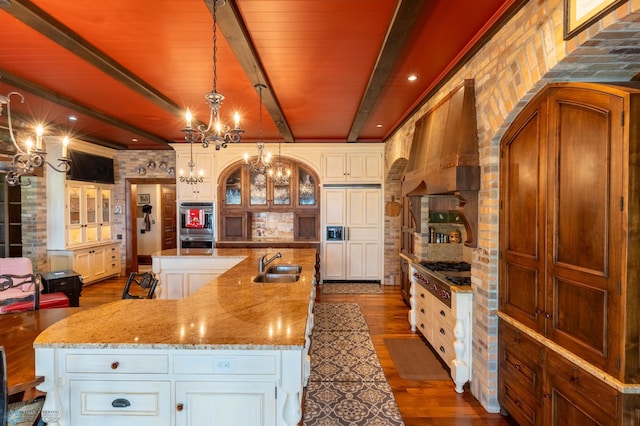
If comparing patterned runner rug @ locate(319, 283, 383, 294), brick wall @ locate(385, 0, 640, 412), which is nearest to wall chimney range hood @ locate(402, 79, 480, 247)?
brick wall @ locate(385, 0, 640, 412)

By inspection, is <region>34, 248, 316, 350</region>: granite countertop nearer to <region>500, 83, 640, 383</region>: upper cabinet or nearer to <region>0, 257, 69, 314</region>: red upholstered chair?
<region>500, 83, 640, 383</region>: upper cabinet

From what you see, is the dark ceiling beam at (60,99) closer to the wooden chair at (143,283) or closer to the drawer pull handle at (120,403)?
the wooden chair at (143,283)

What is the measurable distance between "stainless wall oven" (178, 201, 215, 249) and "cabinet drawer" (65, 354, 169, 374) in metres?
5.23

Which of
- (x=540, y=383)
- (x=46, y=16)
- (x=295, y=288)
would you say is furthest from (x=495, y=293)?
(x=46, y=16)

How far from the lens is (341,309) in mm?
4992

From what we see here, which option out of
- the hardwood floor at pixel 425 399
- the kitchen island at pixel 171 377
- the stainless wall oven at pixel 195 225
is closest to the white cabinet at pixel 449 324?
the hardwood floor at pixel 425 399

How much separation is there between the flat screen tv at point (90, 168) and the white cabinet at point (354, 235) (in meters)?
4.78

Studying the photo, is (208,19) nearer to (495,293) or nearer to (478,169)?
(478,169)

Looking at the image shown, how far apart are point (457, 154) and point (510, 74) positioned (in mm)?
702

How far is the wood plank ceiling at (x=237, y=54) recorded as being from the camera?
2.17 meters

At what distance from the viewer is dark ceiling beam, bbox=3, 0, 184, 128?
2.12 metres

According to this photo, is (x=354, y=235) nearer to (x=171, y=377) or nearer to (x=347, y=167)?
(x=347, y=167)

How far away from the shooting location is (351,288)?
6.29 meters

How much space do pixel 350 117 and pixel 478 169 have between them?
2.65 meters
